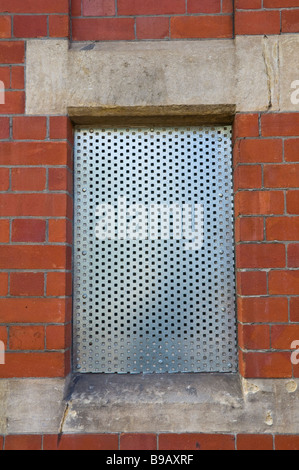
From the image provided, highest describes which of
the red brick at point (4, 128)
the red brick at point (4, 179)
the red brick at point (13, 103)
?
the red brick at point (13, 103)

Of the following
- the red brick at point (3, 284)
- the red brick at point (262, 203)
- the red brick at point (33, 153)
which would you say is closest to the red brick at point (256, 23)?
the red brick at point (262, 203)

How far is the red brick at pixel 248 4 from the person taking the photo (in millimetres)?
2049

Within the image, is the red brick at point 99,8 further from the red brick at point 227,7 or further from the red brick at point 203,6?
the red brick at point 227,7

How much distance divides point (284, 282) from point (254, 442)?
81cm

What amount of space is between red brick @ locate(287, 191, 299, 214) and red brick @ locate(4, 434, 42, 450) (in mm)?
1742

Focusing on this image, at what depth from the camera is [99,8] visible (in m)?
2.15

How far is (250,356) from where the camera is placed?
1956 millimetres

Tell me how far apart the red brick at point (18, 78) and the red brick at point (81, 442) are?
6.05ft

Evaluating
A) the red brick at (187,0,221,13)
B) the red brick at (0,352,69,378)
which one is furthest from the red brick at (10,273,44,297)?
the red brick at (187,0,221,13)

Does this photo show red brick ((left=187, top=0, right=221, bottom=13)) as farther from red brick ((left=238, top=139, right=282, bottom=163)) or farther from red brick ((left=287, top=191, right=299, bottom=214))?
red brick ((left=287, top=191, right=299, bottom=214))

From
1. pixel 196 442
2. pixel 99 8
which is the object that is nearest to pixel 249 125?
pixel 99 8

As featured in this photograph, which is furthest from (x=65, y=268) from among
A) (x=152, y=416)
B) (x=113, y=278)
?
(x=152, y=416)

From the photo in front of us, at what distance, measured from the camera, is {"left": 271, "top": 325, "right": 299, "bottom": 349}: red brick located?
1.95 m
